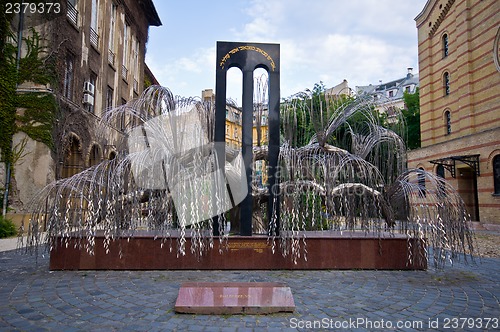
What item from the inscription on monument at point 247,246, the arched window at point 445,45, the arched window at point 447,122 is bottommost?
the inscription on monument at point 247,246

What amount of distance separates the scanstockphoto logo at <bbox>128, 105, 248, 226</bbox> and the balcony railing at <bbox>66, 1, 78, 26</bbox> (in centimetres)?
1107

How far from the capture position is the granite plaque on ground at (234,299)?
4738 mm

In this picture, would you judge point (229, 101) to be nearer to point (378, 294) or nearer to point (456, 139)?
point (378, 294)

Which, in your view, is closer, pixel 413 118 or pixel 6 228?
pixel 6 228

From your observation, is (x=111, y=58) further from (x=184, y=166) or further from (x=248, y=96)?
(x=184, y=166)

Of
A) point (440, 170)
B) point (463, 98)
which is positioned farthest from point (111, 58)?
point (440, 170)

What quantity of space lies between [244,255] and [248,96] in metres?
3.61

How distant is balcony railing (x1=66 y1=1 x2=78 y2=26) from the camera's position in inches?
627

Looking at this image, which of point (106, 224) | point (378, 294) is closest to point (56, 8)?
point (106, 224)

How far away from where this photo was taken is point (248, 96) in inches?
324

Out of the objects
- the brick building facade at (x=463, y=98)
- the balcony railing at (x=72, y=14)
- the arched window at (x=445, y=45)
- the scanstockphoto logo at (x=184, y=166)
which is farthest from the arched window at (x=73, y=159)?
the arched window at (x=445, y=45)

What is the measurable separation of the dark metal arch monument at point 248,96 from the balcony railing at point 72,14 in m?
11.4

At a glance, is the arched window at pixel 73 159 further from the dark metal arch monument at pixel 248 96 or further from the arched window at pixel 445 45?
the arched window at pixel 445 45

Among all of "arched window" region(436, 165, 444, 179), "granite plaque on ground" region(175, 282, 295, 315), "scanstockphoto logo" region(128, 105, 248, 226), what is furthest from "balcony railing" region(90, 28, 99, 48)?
"arched window" region(436, 165, 444, 179)
